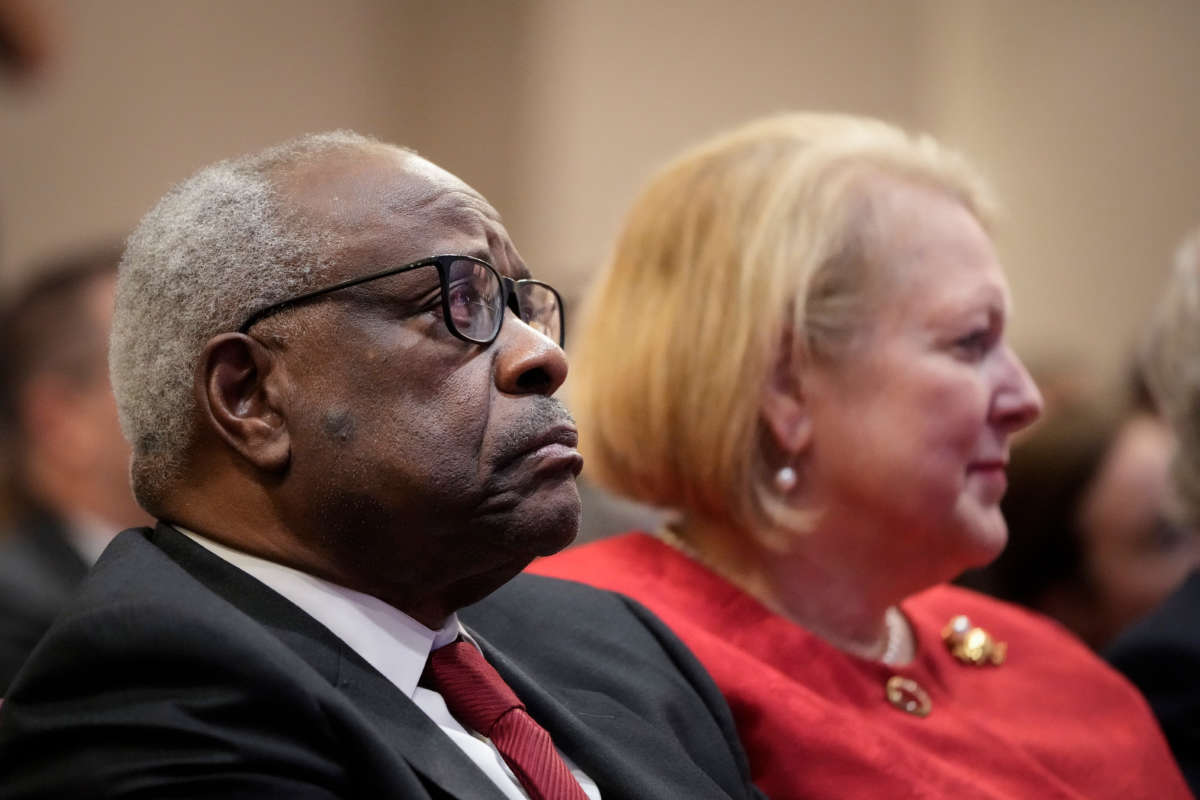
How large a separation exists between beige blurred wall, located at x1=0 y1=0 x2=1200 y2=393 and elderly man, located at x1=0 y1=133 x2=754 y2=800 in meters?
3.96

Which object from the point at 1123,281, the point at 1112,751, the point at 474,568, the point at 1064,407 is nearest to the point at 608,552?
the point at 474,568

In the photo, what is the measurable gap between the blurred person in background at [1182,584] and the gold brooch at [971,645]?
0.32m

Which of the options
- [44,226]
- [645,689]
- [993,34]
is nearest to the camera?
[645,689]

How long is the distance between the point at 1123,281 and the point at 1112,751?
151 inches

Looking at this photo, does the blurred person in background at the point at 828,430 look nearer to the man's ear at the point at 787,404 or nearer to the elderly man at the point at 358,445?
the man's ear at the point at 787,404

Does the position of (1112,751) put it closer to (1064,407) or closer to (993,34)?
(1064,407)

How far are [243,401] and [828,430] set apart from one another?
0.93 m

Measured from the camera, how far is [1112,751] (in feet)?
6.81

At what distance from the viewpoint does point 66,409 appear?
12.4ft

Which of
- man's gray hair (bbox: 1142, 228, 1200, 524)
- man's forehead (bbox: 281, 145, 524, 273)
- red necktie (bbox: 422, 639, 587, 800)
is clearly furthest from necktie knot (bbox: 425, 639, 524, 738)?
man's gray hair (bbox: 1142, 228, 1200, 524)

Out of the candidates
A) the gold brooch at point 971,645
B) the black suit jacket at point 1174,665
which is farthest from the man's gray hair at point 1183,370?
the gold brooch at point 971,645

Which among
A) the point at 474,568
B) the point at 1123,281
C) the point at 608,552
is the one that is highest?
the point at 474,568

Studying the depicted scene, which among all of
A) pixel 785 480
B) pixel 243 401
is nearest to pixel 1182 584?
pixel 785 480

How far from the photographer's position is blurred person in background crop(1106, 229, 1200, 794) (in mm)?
2271
